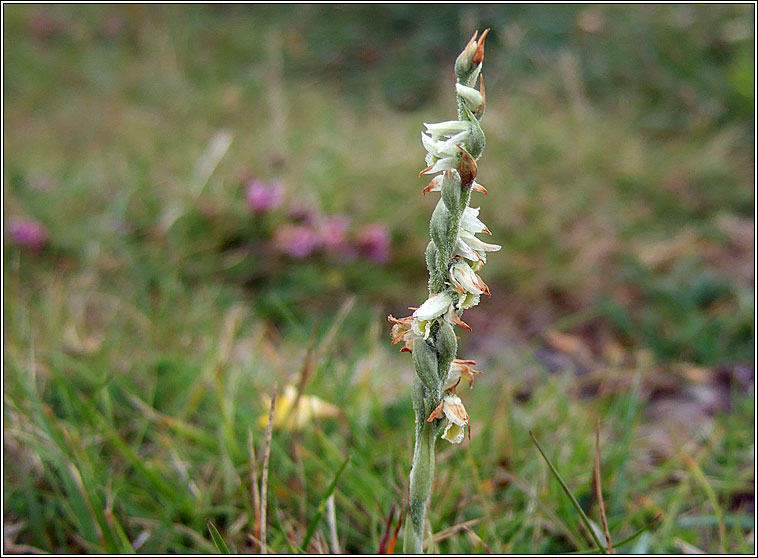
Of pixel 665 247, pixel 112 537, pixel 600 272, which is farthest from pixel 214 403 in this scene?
pixel 665 247

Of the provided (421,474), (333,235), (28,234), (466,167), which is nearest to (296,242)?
(333,235)

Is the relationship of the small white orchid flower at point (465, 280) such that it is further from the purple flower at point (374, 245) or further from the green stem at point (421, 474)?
the purple flower at point (374, 245)

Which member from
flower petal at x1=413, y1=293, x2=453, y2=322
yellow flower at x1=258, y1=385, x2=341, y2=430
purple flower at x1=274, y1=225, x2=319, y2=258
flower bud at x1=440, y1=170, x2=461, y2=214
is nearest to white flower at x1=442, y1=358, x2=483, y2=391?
flower petal at x1=413, y1=293, x2=453, y2=322

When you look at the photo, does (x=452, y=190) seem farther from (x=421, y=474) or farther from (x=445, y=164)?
(x=421, y=474)

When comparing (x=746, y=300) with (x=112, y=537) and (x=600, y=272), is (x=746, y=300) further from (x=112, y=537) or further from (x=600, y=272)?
(x=112, y=537)

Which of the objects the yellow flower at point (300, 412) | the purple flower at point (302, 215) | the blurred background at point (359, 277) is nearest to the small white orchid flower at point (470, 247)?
the blurred background at point (359, 277)
